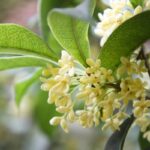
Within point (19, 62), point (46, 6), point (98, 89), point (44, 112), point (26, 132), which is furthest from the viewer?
point (26, 132)

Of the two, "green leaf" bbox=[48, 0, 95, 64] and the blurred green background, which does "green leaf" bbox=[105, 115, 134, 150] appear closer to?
"green leaf" bbox=[48, 0, 95, 64]

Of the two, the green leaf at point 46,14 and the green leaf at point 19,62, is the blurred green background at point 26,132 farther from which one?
the green leaf at point 19,62

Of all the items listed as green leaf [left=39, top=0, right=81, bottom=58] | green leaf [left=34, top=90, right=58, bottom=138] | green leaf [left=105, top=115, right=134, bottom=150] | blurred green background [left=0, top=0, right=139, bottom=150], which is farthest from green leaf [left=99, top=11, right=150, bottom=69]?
blurred green background [left=0, top=0, right=139, bottom=150]

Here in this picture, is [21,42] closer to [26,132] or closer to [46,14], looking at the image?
[46,14]

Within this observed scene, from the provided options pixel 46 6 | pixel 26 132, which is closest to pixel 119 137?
pixel 46 6

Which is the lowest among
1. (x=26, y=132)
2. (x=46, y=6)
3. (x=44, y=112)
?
(x=26, y=132)
